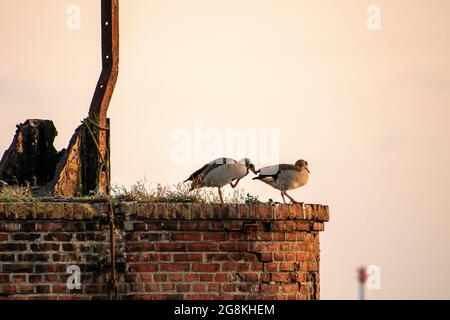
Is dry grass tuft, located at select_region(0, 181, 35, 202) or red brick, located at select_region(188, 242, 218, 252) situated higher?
dry grass tuft, located at select_region(0, 181, 35, 202)

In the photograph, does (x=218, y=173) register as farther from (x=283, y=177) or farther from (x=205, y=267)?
(x=205, y=267)

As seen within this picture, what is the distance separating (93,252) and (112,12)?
283 cm

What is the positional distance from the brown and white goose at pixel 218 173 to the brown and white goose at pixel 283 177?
32 cm

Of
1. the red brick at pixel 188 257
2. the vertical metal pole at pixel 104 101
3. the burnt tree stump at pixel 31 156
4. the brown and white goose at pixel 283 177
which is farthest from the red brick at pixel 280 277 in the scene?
the burnt tree stump at pixel 31 156

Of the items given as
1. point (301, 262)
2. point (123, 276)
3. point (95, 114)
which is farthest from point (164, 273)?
point (95, 114)

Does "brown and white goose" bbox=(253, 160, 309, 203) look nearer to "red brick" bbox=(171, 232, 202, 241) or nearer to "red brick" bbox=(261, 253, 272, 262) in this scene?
"red brick" bbox=(261, 253, 272, 262)

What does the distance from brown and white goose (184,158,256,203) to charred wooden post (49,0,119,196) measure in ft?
2.88

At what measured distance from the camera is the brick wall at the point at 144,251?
12414 mm

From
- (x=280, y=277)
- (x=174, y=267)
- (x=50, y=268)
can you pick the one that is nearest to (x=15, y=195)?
(x=50, y=268)

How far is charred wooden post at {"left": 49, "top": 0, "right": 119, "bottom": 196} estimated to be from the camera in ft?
44.9

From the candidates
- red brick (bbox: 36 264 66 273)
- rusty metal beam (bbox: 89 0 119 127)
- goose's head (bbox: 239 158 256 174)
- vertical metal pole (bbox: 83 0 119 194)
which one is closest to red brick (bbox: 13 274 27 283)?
red brick (bbox: 36 264 66 273)

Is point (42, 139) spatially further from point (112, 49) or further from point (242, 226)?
point (242, 226)

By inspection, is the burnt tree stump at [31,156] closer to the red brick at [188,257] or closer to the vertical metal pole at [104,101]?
the vertical metal pole at [104,101]
